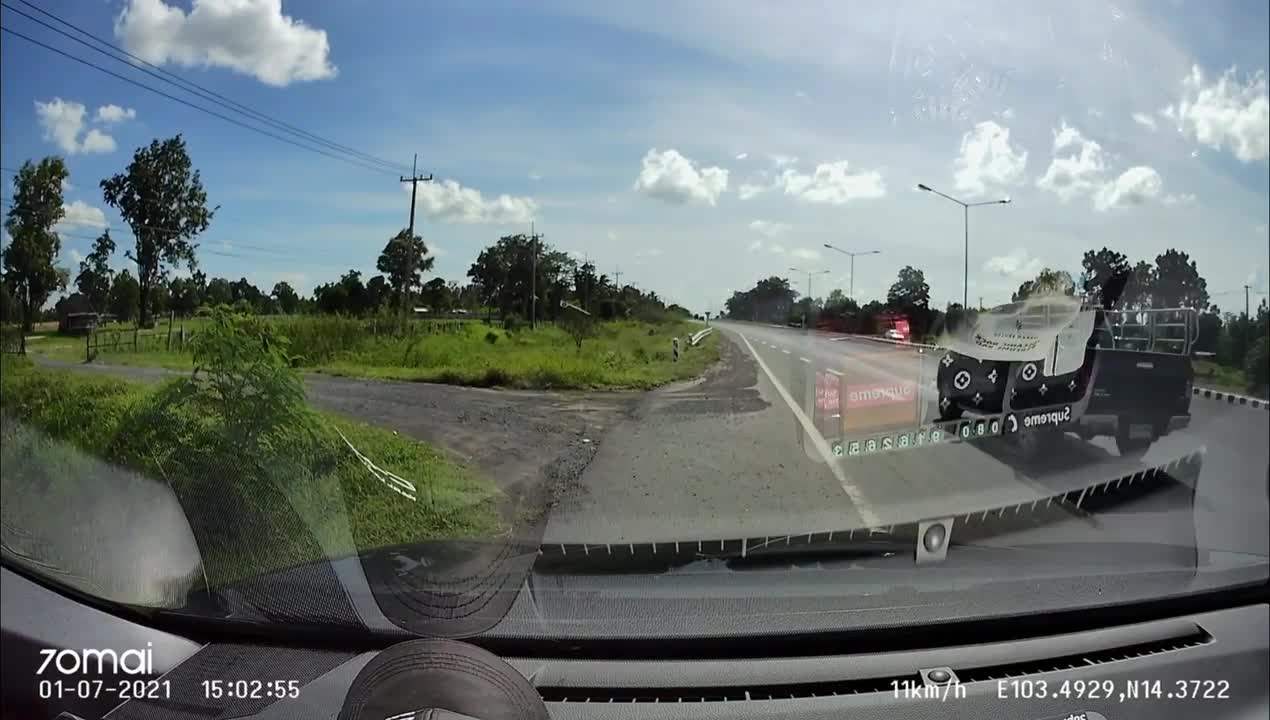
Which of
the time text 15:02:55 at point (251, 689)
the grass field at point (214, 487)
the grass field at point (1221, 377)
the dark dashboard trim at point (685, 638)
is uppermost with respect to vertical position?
the grass field at point (1221, 377)

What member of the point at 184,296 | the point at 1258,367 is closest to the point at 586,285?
the point at 184,296

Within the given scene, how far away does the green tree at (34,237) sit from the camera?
14.8 ft

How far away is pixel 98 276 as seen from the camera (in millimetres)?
4887

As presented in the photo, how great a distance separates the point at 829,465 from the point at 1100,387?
199 cm

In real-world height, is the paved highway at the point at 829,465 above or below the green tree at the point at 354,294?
below

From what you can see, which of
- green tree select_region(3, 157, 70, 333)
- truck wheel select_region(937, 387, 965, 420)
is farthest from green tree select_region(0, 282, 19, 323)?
truck wheel select_region(937, 387, 965, 420)

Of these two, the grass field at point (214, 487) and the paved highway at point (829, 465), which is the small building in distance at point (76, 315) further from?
the paved highway at point (829, 465)

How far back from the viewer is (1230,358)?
5.95m

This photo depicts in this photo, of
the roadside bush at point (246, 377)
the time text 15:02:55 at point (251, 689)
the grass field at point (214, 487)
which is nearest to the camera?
the time text 15:02:55 at point (251, 689)

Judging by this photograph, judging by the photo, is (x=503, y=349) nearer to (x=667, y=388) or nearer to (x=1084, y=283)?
(x=667, y=388)

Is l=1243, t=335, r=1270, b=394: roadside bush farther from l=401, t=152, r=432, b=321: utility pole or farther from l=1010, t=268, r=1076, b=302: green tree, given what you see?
l=401, t=152, r=432, b=321: utility pole

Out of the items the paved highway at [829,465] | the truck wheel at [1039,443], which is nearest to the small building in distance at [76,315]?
the paved highway at [829,465]

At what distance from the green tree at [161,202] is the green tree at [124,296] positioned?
6.5 inches

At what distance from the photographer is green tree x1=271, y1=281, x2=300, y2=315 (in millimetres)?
4590
